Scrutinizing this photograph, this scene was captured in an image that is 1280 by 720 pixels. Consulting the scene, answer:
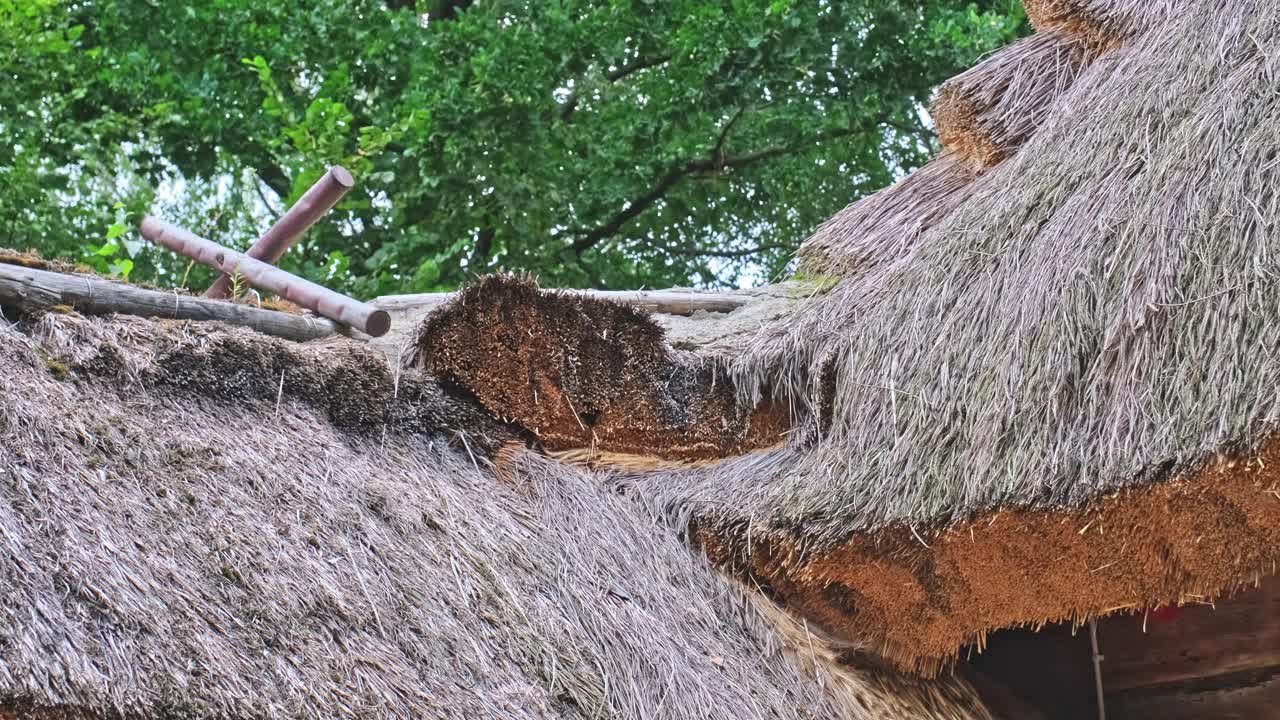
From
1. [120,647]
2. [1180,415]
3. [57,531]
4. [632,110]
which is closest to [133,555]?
[57,531]

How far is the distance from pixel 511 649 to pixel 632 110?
8.56 metres

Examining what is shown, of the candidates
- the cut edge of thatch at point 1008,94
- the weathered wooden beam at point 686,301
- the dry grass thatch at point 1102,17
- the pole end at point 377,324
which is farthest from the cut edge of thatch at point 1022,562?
the dry grass thatch at point 1102,17

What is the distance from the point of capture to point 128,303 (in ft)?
13.1

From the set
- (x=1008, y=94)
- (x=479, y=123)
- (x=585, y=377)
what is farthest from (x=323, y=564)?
(x=479, y=123)

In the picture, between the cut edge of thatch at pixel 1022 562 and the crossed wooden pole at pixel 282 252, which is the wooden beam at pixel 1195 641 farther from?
the crossed wooden pole at pixel 282 252

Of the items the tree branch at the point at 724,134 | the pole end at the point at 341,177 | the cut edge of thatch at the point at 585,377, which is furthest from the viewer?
the tree branch at the point at 724,134

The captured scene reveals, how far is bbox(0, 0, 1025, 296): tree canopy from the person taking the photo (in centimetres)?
1007

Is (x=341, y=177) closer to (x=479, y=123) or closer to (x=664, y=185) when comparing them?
(x=479, y=123)

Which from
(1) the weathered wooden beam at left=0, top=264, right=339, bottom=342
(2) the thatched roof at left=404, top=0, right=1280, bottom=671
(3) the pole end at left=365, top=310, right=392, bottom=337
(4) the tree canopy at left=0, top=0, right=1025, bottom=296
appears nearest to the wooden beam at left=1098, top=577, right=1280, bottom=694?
(2) the thatched roof at left=404, top=0, right=1280, bottom=671

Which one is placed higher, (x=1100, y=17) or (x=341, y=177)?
(x=1100, y=17)

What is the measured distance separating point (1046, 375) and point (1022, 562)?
0.50 metres

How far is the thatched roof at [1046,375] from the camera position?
Answer: 11.3 ft

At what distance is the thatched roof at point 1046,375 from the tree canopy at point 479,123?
475 centimetres

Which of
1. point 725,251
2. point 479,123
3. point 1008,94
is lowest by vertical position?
point 725,251
